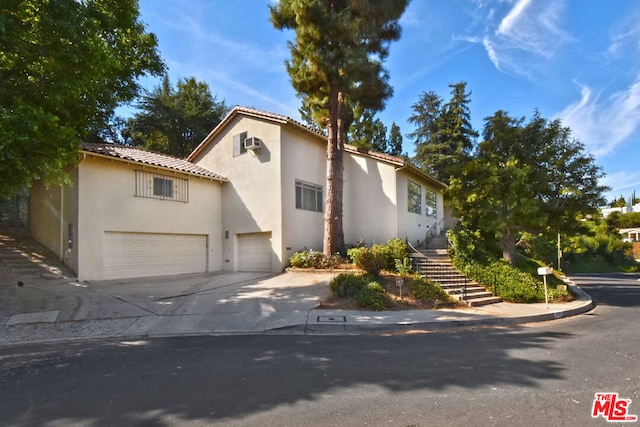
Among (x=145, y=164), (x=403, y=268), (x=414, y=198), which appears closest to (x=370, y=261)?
(x=403, y=268)

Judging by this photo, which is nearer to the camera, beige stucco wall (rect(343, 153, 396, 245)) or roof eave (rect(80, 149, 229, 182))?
roof eave (rect(80, 149, 229, 182))

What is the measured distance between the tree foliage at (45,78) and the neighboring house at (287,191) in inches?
300

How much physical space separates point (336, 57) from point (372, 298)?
9783 mm

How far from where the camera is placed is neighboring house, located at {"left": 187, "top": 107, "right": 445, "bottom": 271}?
51.2ft

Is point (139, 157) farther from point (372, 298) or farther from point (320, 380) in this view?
point (320, 380)

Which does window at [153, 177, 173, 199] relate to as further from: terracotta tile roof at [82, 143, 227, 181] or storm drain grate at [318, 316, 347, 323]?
storm drain grate at [318, 316, 347, 323]

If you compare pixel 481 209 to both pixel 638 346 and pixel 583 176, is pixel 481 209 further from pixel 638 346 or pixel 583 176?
pixel 638 346

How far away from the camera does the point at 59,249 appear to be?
44.1 feet

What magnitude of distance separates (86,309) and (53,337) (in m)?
2.02

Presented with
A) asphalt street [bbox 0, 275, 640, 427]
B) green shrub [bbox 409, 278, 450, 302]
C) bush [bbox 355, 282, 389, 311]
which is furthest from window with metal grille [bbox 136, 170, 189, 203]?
green shrub [bbox 409, 278, 450, 302]

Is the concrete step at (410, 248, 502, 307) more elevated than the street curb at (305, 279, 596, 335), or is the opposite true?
the concrete step at (410, 248, 502, 307)

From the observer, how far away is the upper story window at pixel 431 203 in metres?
20.7

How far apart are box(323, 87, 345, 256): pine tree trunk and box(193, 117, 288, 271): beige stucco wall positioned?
2.04 metres

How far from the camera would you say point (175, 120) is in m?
28.3
